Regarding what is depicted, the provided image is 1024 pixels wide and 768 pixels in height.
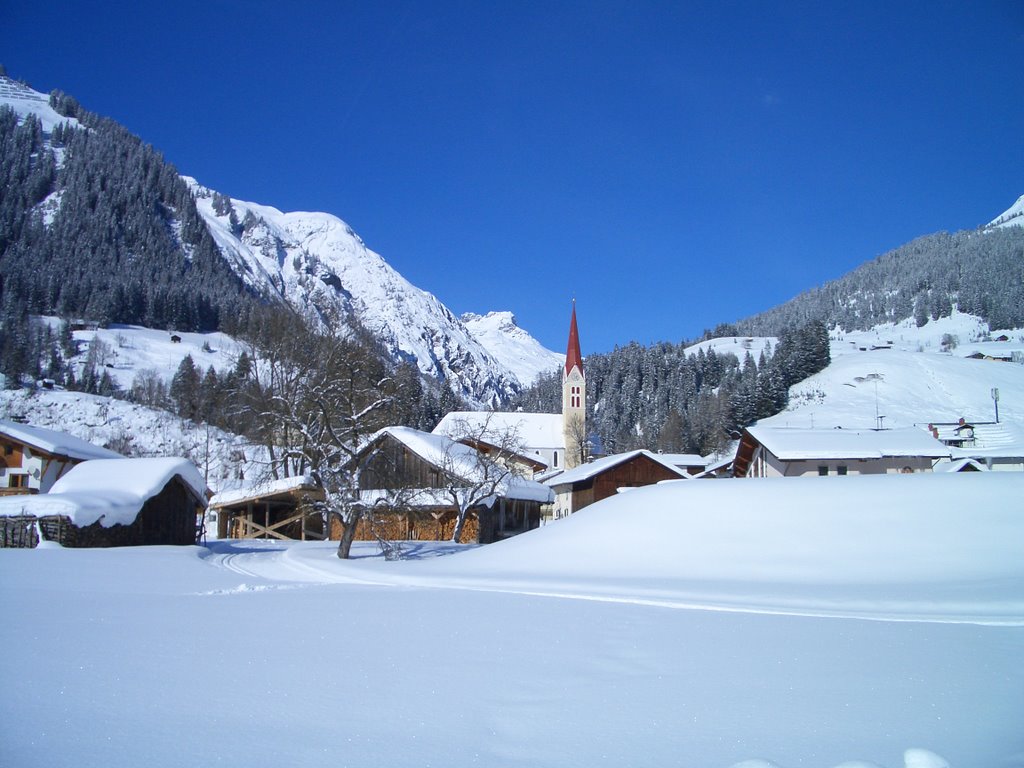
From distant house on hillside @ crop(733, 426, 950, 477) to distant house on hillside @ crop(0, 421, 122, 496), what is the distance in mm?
41428

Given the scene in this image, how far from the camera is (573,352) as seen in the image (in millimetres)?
105250

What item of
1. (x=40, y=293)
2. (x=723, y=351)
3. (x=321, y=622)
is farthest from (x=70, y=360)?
(x=723, y=351)

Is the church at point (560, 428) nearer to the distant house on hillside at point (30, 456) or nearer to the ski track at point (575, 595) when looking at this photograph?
the distant house on hillside at point (30, 456)

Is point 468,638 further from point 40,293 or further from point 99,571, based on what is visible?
point 40,293

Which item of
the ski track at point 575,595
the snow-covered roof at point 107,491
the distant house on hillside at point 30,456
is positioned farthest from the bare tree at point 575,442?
the ski track at point 575,595

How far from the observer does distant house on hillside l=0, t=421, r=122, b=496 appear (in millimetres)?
40750

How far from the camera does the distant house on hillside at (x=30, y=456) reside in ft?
134

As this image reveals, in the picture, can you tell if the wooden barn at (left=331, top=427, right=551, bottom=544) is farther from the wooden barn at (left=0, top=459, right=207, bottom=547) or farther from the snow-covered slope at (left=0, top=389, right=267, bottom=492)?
the snow-covered slope at (left=0, top=389, right=267, bottom=492)

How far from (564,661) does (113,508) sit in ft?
81.9

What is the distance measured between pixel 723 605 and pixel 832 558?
15.5 feet

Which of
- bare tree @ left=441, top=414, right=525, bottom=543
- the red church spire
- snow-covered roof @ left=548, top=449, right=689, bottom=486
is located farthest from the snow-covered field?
the red church spire

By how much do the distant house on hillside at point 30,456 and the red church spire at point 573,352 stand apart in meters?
67.8

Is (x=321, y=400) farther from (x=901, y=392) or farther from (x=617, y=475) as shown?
(x=901, y=392)

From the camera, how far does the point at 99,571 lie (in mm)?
16000
